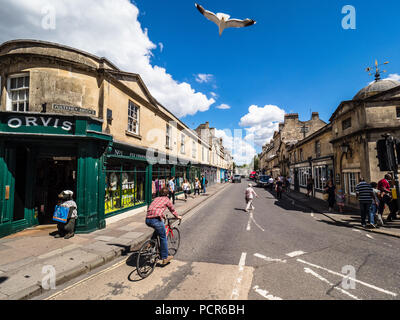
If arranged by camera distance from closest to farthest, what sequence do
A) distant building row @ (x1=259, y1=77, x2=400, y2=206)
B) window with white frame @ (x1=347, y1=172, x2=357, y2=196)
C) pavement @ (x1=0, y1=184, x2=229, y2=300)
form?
pavement @ (x1=0, y1=184, x2=229, y2=300) → distant building row @ (x1=259, y1=77, x2=400, y2=206) → window with white frame @ (x1=347, y1=172, x2=357, y2=196)

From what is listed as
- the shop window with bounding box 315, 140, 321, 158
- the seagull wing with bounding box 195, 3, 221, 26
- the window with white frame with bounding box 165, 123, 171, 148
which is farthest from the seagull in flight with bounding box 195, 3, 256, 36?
the shop window with bounding box 315, 140, 321, 158

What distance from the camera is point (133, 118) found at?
1041 centimetres

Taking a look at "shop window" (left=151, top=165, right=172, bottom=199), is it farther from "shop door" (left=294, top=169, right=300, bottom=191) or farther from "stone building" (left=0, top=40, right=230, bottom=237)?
"shop door" (left=294, top=169, right=300, bottom=191)

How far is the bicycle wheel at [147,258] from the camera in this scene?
4.04 metres

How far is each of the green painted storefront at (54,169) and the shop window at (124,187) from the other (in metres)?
0.05

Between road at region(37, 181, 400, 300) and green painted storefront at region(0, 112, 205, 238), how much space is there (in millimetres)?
3612

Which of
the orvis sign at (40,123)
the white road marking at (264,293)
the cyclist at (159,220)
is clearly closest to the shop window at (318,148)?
the white road marking at (264,293)

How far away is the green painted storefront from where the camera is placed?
264 inches

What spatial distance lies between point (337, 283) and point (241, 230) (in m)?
3.92

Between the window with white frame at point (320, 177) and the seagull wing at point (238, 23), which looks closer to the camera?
the seagull wing at point (238, 23)

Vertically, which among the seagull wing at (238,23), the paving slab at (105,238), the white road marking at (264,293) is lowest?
the paving slab at (105,238)

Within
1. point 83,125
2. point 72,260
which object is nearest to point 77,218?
point 72,260

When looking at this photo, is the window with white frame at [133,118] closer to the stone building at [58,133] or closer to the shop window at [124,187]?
the stone building at [58,133]

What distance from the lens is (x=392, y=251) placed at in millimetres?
5234
